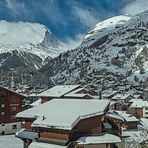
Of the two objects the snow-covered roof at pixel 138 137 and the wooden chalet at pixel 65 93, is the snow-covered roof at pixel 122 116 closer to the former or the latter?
the snow-covered roof at pixel 138 137

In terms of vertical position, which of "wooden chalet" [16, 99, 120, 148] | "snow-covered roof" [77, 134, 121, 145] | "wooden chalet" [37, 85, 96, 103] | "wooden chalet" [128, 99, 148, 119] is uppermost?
"wooden chalet" [37, 85, 96, 103]

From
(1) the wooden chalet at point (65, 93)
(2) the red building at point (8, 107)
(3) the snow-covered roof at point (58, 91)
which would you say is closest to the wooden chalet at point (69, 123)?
(2) the red building at point (8, 107)

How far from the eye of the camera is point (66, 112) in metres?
25.0

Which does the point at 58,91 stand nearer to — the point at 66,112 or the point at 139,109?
the point at 139,109

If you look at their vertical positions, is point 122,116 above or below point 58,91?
below

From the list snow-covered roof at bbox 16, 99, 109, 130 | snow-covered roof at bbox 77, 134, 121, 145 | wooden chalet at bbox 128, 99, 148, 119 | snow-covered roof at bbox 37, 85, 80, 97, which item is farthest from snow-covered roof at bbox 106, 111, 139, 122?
wooden chalet at bbox 128, 99, 148, 119

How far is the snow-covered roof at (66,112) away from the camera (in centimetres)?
2362

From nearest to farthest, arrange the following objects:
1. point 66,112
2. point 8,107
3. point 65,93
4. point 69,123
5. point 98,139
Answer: point 69,123
point 98,139
point 66,112
point 8,107
point 65,93

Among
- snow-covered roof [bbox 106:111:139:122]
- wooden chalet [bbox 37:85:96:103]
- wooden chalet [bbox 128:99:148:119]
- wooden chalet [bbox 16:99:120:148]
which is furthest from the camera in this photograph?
wooden chalet [bbox 128:99:148:119]

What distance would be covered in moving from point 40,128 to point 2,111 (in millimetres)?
36940

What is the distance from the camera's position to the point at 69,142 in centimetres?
2334

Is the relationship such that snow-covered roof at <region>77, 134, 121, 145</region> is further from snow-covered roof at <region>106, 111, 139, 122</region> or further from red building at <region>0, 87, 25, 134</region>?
red building at <region>0, 87, 25, 134</region>

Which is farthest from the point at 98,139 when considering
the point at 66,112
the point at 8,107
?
the point at 8,107

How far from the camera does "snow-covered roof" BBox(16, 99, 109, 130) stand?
2362 cm
